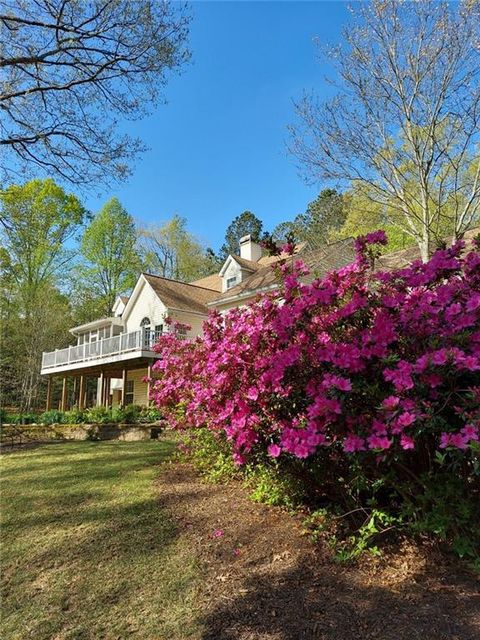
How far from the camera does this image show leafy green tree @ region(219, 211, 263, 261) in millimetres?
41344

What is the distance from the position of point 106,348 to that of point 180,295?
15.3ft

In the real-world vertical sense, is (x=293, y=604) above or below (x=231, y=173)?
below

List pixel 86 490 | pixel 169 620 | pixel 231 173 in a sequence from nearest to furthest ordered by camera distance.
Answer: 1. pixel 169 620
2. pixel 86 490
3. pixel 231 173

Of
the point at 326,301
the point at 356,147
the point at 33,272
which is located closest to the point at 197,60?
the point at 356,147

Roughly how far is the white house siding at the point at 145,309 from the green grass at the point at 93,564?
51.4 feet

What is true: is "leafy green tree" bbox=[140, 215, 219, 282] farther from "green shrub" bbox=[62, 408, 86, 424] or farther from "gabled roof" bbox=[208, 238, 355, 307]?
"green shrub" bbox=[62, 408, 86, 424]

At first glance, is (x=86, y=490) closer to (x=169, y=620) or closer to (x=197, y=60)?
(x=169, y=620)

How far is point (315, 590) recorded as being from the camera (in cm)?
250

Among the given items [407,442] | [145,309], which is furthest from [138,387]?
[407,442]

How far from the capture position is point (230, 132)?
40.2 ft

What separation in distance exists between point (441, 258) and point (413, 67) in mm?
8313

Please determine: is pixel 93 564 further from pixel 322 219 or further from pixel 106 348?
pixel 322 219

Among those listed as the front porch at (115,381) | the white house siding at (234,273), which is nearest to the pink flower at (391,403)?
the front porch at (115,381)

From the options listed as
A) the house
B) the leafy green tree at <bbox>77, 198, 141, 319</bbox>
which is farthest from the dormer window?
the leafy green tree at <bbox>77, 198, 141, 319</bbox>
